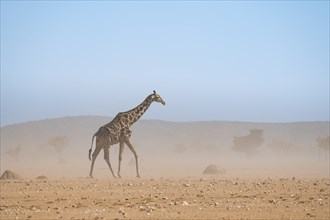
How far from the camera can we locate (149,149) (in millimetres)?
150875

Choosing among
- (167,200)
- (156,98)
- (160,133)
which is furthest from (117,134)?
(160,133)

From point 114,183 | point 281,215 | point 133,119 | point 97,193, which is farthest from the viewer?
point 133,119

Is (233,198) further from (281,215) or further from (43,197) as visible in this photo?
(43,197)

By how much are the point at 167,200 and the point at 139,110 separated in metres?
11.5

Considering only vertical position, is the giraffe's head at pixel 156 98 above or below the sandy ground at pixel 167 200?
above

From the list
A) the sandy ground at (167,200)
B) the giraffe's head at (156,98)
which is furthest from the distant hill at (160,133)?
the sandy ground at (167,200)

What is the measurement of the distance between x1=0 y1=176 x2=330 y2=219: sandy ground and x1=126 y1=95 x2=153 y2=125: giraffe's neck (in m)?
5.47

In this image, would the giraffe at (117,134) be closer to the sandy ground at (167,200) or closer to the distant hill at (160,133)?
the sandy ground at (167,200)

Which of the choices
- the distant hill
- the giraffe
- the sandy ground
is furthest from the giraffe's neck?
the distant hill

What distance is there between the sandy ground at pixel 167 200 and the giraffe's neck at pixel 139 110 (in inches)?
215

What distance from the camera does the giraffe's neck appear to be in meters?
27.0

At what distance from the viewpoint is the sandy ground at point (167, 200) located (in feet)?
45.1

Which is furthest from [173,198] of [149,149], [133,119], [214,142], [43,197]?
[214,142]

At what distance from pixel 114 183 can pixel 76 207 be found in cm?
670
